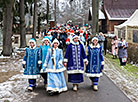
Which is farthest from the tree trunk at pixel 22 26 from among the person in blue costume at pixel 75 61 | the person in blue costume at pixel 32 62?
the person in blue costume at pixel 75 61

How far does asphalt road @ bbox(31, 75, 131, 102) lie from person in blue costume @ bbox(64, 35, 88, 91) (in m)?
0.41

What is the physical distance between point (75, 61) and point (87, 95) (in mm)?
1127

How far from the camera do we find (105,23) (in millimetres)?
39188

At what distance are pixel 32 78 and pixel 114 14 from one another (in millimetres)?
30883

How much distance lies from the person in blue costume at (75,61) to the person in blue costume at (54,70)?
0.39 m

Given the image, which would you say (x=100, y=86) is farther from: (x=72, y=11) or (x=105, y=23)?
(x=72, y=11)

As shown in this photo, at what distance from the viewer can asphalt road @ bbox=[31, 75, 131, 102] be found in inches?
253

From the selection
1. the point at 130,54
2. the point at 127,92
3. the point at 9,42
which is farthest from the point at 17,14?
the point at 127,92

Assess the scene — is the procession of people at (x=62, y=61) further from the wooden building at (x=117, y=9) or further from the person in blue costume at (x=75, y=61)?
the wooden building at (x=117, y=9)

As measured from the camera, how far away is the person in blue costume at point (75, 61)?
7215 mm

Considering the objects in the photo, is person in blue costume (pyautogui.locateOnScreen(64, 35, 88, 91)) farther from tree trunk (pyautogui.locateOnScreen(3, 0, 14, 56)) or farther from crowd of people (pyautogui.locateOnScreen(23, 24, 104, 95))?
tree trunk (pyautogui.locateOnScreen(3, 0, 14, 56))

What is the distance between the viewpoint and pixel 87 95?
6.84m

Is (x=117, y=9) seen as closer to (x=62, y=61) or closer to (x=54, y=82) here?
(x=62, y=61)

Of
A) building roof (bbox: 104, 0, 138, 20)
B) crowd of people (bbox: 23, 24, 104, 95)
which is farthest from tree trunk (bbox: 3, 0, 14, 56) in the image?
building roof (bbox: 104, 0, 138, 20)
